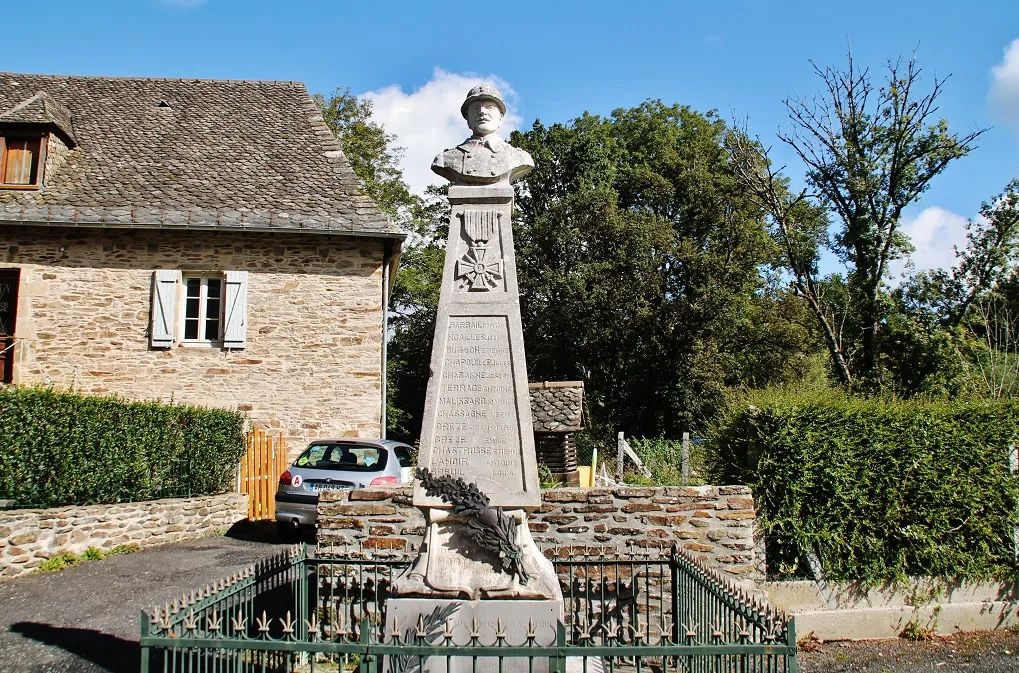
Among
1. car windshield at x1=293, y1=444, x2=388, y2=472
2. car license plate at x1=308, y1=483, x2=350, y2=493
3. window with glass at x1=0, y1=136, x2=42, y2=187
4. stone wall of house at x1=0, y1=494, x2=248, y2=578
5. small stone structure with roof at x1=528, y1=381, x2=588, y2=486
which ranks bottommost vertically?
stone wall of house at x1=0, y1=494, x2=248, y2=578

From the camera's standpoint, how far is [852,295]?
59.8 feet

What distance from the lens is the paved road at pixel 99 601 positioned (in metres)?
5.36

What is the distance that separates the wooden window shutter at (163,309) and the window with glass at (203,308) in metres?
0.36

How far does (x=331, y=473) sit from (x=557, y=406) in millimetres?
3464

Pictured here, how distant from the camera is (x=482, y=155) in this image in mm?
5035

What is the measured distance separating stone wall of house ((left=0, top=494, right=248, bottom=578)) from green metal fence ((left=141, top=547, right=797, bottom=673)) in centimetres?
365

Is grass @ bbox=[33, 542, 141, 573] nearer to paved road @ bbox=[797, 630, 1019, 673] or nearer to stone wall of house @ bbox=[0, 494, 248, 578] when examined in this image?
stone wall of house @ bbox=[0, 494, 248, 578]

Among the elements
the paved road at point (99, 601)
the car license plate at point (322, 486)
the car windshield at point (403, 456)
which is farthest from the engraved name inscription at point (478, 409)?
the car windshield at point (403, 456)

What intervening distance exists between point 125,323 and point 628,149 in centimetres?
2085

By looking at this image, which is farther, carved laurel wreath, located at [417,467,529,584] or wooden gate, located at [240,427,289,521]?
wooden gate, located at [240,427,289,521]

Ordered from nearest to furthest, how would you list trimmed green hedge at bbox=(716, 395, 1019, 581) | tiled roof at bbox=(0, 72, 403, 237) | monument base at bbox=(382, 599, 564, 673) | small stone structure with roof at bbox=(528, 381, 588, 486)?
monument base at bbox=(382, 599, 564, 673) → trimmed green hedge at bbox=(716, 395, 1019, 581) → small stone structure with roof at bbox=(528, 381, 588, 486) → tiled roof at bbox=(0, 72, 403, 237)

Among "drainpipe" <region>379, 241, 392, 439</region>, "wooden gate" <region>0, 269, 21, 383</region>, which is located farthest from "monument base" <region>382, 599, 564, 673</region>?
"wooden gate" <region>0, 269, 21, 383</region>

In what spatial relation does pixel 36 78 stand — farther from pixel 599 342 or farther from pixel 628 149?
pixel 628 149

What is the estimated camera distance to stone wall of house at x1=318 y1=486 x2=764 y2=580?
22.0 feet
